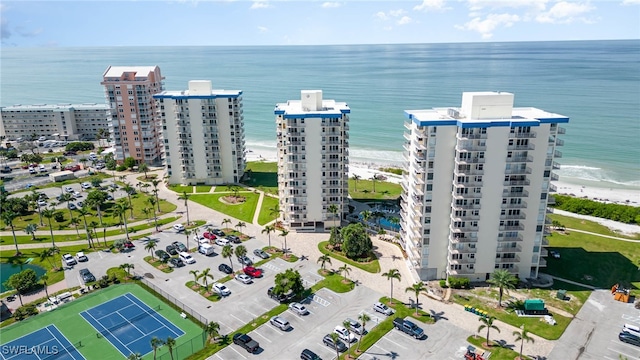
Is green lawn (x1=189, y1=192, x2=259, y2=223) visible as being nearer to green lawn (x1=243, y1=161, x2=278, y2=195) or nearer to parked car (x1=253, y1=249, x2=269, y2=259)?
green lawn (x1=243, y1=161, x2=278, y2=195)

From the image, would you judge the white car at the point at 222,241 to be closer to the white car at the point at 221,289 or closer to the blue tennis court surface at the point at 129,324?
the white car at the point at 221,289

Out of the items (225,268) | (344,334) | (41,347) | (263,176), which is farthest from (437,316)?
(263,176)

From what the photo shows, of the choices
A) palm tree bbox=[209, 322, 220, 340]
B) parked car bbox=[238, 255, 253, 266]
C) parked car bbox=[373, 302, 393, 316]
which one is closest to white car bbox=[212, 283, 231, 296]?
parked car bbox=[238, 255, 253, 266]

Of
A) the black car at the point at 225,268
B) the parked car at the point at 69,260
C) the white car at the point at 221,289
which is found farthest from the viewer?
the parked car at the point at 69,260

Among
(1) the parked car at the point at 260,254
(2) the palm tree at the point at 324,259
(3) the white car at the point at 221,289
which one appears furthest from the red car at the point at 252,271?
(2) the palm tree at the point at 324,259

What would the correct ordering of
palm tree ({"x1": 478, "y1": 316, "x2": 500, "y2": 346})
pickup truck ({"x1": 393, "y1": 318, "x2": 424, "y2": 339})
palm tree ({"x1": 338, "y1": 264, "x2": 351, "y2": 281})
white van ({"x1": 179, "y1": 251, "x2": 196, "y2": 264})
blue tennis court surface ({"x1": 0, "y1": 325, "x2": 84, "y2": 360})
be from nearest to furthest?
palm tree ({"x1": 478, "y1": 316, "x2": 500, "y2": 346}) → blue tennis court surface ({"x1": 0, "y1": 325, "x2": 84, "y2": 360}) → pickup truck ({"x1": 393, "y1": 318, "x2": 424, "y2": 339}) → palm tree ({"x1": 338, "y1": 264, "x2": 351, "y2": 281}) → white van ({"x1": 179, "y1": 251, "x2": 196, "y2": 264})

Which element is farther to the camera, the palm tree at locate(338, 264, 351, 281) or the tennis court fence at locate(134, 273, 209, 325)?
the palm tree at locate(338, 264, 351, 281)

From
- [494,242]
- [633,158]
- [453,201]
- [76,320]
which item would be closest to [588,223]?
[494,242]
